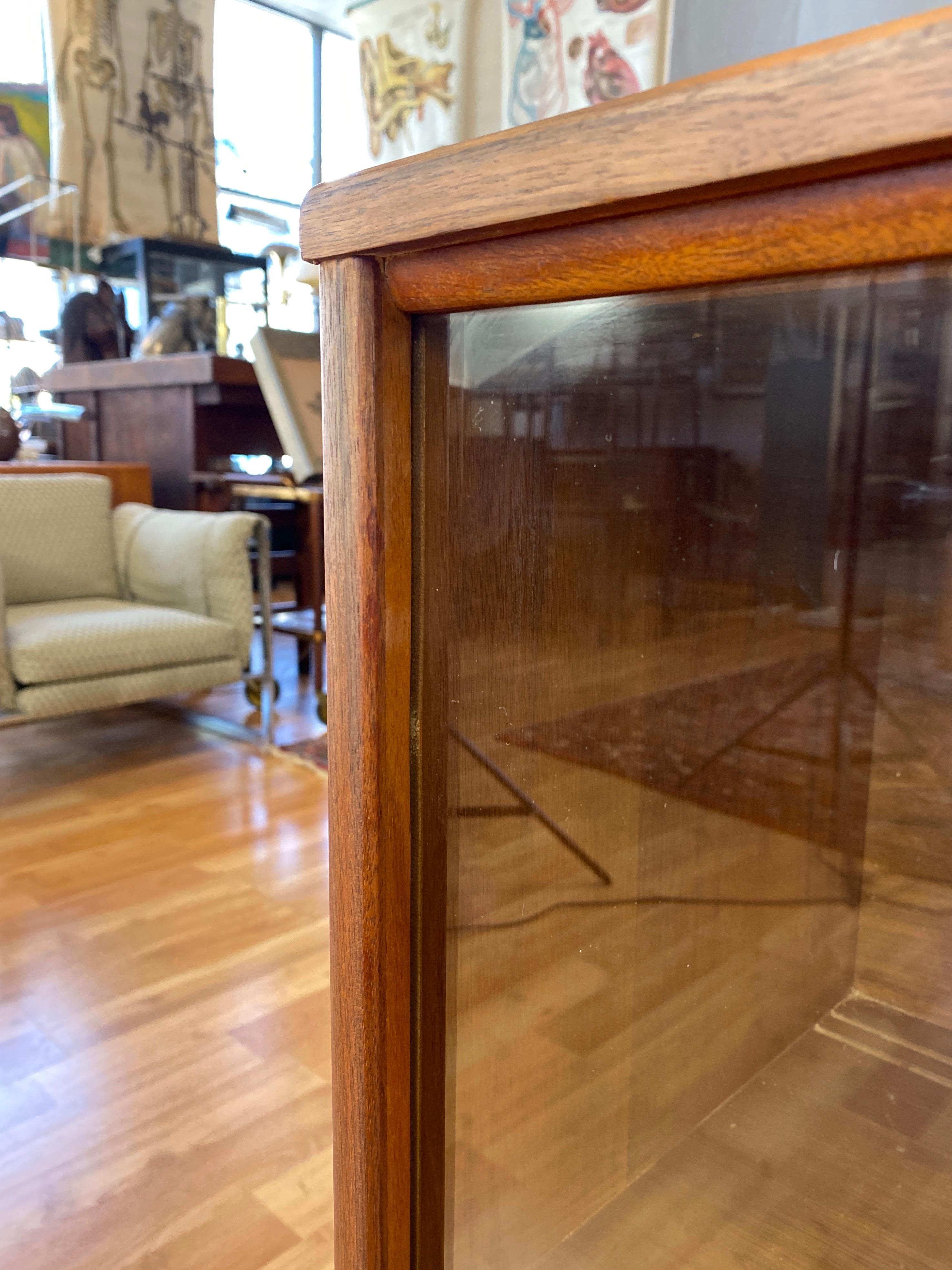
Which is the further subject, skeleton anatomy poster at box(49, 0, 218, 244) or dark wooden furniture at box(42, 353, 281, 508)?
skeleton anatomy poster at box(49, 0, 218, 244)

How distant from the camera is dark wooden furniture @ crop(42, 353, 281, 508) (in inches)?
142

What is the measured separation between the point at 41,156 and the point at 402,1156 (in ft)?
21.9

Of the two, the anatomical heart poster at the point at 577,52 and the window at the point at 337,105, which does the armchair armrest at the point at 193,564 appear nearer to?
the anatomical heart poster at the point at 577,52

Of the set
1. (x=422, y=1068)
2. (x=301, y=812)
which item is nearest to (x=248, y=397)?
(x=301, y=812)

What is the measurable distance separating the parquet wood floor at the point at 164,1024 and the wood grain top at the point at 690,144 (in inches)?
41.4

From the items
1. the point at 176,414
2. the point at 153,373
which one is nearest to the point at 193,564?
the point at 176,414

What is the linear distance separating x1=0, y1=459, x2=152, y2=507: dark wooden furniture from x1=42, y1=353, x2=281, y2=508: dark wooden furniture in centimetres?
22

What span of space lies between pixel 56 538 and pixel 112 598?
10.1 inches

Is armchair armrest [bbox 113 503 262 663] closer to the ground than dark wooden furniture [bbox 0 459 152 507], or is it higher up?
closer to the ground

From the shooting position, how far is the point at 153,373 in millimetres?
3791

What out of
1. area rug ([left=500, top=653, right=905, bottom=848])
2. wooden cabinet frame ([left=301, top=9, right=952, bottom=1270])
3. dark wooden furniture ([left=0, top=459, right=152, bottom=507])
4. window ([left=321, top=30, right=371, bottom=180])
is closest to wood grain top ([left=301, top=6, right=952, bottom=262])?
wooden cabinet frame ([left=301, top=9, right=952, bottom=1270])

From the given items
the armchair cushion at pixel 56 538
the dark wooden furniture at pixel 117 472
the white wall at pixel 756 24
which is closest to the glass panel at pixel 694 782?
the white wall at pixel 756 24

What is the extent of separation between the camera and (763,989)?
56 cm

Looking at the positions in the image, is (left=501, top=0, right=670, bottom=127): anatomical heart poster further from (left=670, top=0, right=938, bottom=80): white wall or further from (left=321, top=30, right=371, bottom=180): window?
(left=321, top=30, right=371, bottom=180): window
